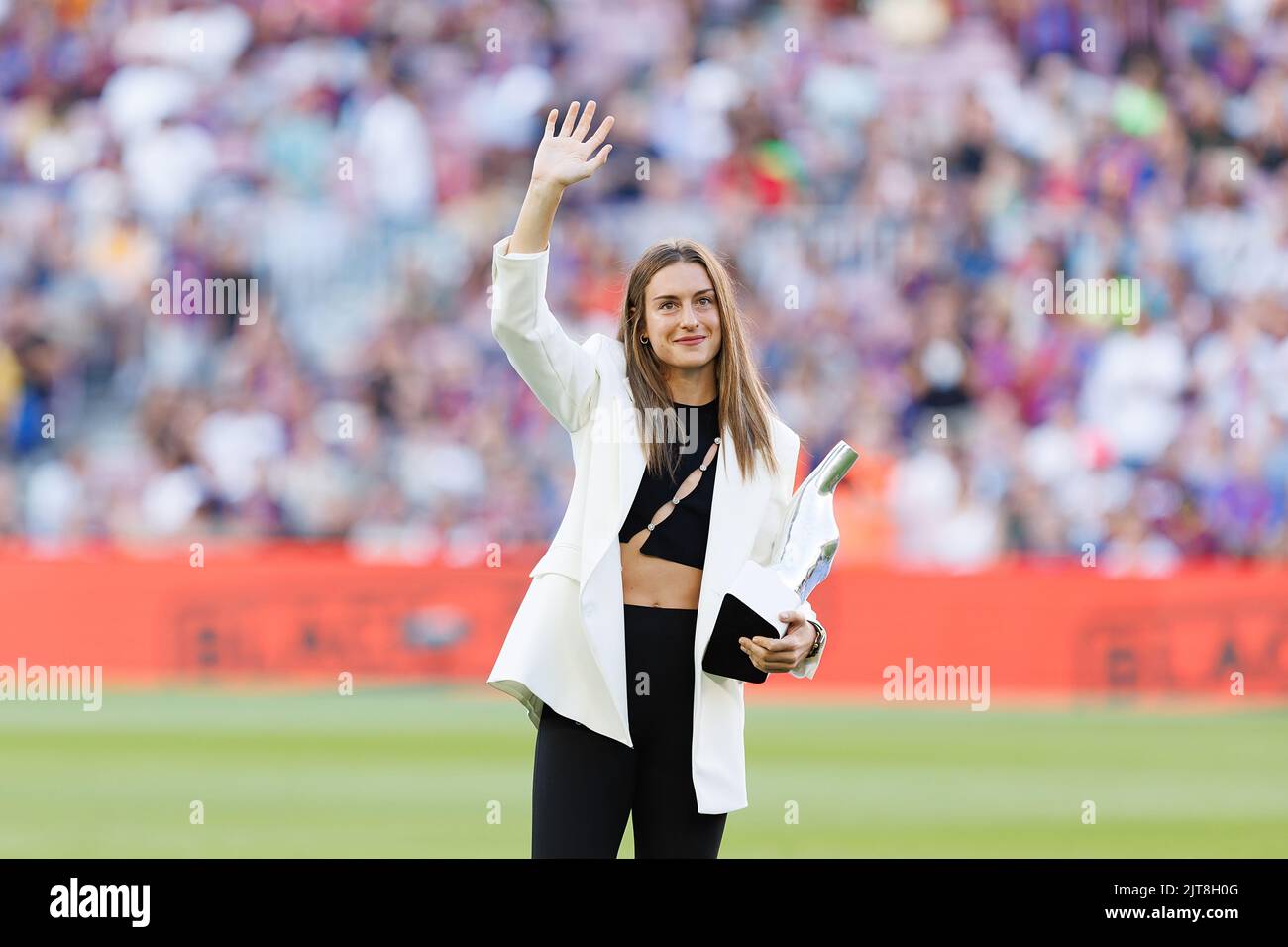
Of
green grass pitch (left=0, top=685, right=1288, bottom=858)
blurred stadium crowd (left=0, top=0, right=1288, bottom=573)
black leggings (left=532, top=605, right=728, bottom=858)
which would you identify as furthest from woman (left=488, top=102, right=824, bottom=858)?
blurred stadium crowd (left=0, top=0, right=1288, bottom=573)

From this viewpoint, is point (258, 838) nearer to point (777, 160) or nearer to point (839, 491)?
point (839, 491)

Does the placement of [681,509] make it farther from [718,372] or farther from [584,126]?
[584,126]

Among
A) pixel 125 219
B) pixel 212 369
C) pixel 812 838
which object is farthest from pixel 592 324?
pixel 812 838

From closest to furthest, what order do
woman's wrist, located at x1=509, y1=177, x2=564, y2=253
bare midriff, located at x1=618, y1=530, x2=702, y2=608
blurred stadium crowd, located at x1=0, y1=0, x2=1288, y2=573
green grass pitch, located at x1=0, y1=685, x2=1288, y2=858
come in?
woman's wrist, located at x1=509, y1=177, x2=564, y2=253 → bare midriff, located at x1=618, y1=530, x2=702, y2=608 → green grass pitch, located at x1=0, y1=685, x2=1288, y2=858 → blurred stadium crowd, located at x1=0, y1=0, x2=1288, y2=573

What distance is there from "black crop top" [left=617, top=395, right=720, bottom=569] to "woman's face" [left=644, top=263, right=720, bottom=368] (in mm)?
221

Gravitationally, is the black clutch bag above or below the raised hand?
below

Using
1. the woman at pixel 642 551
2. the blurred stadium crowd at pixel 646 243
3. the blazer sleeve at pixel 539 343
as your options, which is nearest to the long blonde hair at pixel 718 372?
the woman at pixel 642 551

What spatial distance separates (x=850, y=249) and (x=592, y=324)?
2.60 m

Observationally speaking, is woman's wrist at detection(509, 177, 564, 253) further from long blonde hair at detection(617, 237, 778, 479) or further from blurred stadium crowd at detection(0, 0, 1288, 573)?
blurred stadium crowd at detection(0, 0, 1288, 573)

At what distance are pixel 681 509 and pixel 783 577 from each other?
30cm

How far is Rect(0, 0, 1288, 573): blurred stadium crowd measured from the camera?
1560 centimetres

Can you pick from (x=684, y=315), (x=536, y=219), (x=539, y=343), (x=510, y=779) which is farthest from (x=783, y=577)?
(x=510, y=779)

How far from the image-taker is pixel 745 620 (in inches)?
178

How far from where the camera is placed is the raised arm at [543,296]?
448 centimetres
